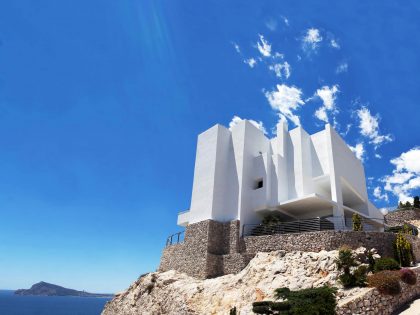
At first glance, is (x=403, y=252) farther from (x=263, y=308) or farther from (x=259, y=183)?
(x=259, y=183)

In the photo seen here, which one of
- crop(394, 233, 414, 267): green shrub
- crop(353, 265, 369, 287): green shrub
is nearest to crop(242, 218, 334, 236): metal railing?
crop(394, 233, 414, 267): green shrub

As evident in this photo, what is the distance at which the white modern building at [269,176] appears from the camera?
88.8 feet

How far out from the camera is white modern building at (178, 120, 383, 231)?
2706 cm

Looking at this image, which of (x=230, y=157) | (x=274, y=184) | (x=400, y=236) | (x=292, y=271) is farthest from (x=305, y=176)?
(x=292, y=271)

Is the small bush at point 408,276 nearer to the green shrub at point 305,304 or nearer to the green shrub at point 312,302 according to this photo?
the green shrub at point 305,304

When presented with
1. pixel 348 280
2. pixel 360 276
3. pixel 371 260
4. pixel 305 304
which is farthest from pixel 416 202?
pixel 305 304

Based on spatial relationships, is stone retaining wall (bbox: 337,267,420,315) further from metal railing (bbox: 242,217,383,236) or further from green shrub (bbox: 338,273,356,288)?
metal railing (bbox: 242,217,383,236)

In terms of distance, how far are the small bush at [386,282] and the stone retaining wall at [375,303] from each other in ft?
0.81

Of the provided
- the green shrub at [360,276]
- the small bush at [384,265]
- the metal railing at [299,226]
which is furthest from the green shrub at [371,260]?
the metal railing at [299,226]

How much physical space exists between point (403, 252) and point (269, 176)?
11.8 m

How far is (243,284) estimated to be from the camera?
20.1 metres

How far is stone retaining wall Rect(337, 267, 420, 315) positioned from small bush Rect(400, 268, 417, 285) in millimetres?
257

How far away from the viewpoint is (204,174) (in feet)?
95.6

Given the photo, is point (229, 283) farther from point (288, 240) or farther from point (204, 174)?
point (204, 174)
